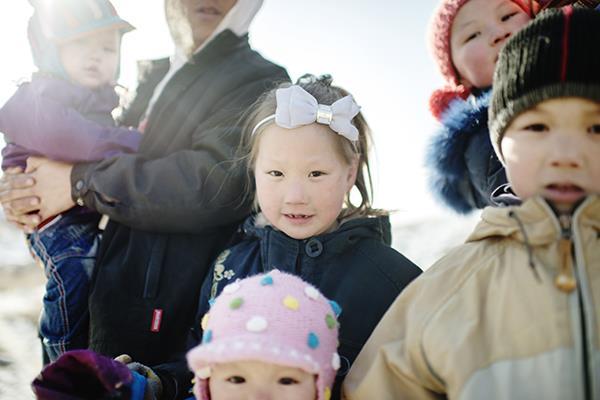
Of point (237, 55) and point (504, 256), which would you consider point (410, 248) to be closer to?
point (237, 55)

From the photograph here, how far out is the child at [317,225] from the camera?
1938mm

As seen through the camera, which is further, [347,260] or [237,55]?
[237,55]

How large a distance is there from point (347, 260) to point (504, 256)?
679 mm

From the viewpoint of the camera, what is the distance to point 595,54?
135 centimetres

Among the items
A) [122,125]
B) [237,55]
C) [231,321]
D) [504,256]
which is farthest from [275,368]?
[122,125]

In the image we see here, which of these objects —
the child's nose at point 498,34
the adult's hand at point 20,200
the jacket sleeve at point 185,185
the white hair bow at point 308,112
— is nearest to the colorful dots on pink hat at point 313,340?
the white hair bow at point 308,112

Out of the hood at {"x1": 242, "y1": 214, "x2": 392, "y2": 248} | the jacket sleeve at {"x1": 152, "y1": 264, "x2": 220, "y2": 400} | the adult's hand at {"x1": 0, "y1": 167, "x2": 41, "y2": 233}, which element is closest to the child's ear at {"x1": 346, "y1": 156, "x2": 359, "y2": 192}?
the hood at {"x1": 242, "y1": 214, "x2": 392, "y2": 248}

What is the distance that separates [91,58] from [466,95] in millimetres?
1697

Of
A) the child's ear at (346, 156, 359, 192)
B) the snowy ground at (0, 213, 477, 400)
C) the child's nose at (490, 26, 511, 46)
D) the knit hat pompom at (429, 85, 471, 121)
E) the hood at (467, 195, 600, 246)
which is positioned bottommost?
the snowy ground at (0, 213, 477, 400)

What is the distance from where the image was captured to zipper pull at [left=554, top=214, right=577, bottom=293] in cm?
128

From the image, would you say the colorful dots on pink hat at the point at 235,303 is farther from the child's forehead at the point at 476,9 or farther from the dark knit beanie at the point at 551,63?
the child's forehead at the point at 476,9

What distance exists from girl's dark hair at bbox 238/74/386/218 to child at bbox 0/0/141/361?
69 centimetres

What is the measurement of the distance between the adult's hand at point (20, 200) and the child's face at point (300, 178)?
1.14m

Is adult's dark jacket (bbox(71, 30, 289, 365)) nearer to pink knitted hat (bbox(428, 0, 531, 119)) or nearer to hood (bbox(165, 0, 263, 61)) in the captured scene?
hood (bbox(165, 0, 263, 61))
